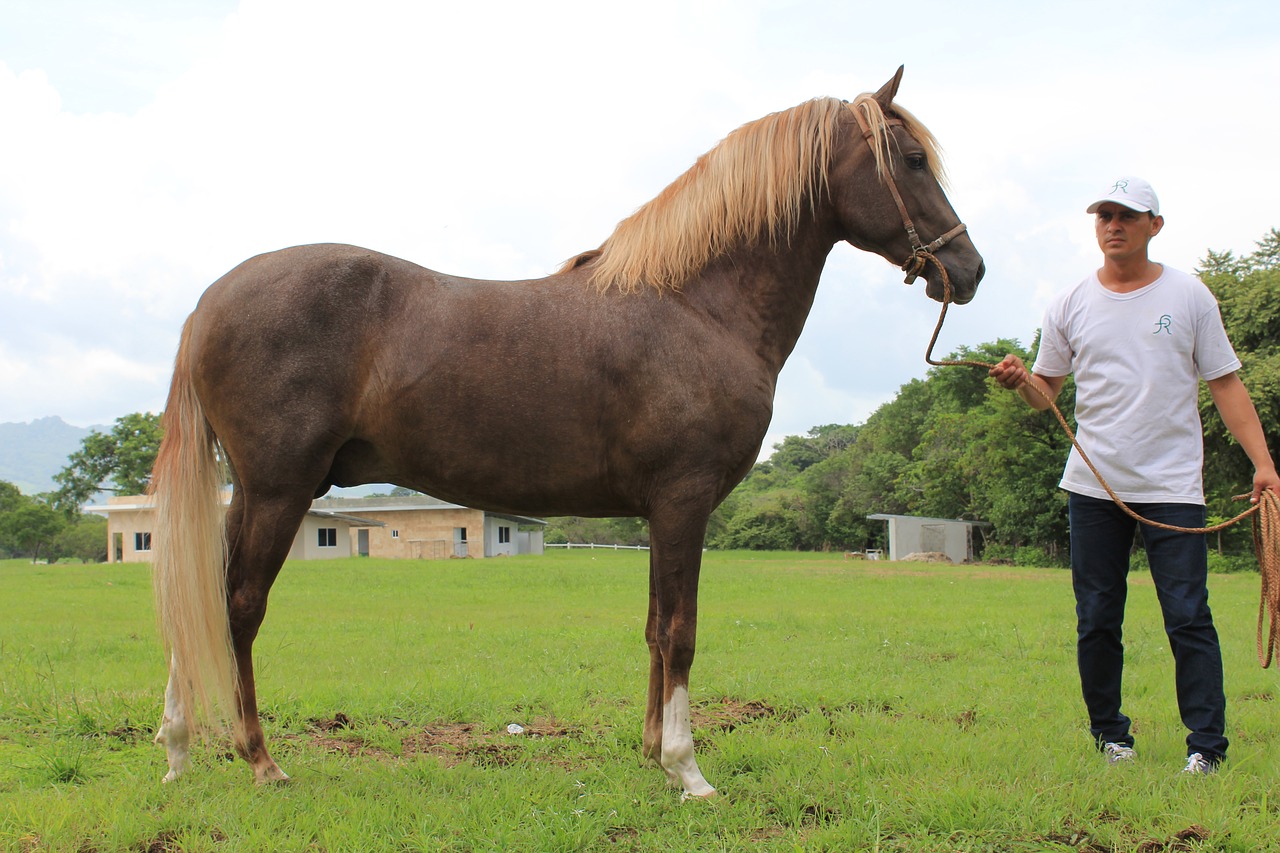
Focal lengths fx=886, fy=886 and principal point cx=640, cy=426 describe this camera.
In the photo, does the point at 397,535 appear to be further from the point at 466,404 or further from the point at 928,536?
the point at 466,404

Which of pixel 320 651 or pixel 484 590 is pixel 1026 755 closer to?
pixel 320 651

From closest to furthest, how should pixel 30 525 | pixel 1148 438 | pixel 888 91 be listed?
pixel 1148 438
pixel 888 91
pixel 30 525

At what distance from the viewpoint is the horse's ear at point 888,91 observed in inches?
152

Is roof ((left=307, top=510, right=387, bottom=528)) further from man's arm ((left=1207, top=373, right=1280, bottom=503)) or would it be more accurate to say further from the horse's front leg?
man's arm ((left=1207, top=373, right=1280, bottom=503))

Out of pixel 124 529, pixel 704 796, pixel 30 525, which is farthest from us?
pixel 30 525

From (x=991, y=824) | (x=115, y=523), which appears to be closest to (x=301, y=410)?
(x=991, y=824)

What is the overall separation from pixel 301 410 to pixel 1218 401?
3.89m

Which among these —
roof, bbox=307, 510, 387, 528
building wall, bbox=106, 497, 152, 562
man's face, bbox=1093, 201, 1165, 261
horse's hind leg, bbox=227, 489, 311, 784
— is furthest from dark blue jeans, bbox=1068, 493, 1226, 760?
building wall, bbox=106, 497, 152, 562

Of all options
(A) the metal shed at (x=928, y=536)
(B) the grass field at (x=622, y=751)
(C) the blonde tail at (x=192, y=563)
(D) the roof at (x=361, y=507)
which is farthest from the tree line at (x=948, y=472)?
(C) the blonde tail at (x=192, y=563)

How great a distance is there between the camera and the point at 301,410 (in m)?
3.49

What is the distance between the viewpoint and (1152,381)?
3.77 metres

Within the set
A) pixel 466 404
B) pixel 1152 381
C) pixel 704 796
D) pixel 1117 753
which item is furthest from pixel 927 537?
pixel 466 404

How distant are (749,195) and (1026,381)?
1498mm

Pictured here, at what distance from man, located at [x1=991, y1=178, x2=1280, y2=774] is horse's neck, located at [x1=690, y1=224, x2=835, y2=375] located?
3.02 ft
